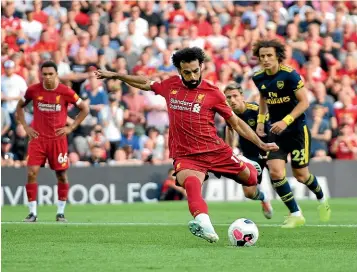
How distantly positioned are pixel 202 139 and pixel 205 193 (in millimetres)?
10810

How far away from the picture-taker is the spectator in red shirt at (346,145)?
22594mm

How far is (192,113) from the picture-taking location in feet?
36.0

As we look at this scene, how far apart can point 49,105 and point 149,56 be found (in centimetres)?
765

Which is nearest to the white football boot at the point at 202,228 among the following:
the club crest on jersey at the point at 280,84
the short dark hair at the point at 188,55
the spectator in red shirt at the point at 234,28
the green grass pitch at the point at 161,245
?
the green grass pitch at the point at 161,245

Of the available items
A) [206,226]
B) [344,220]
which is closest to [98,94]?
[344,220]

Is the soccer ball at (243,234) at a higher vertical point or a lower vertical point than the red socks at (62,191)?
lower

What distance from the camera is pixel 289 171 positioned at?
21.6 meters

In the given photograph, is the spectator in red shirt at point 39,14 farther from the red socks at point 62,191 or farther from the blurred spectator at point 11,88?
the red socks at point 62,191

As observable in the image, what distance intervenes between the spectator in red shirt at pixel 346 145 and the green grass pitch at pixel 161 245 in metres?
5.93

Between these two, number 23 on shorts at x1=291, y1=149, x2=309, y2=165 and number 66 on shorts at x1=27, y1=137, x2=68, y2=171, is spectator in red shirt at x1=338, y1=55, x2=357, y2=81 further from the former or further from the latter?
number 66 on shorts at x1=27, y1=137, x2=68, y2=171

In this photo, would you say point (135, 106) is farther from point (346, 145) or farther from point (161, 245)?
point (161, 245)

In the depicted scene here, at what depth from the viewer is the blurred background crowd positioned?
21391 mm

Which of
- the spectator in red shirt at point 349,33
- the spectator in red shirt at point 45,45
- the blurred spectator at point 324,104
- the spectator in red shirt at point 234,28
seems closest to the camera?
the spectator in red shirt at point 45,45

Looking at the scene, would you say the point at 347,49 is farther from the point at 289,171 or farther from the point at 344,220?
the point at 344,220
